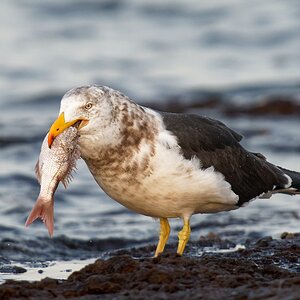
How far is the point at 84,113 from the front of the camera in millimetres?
7402

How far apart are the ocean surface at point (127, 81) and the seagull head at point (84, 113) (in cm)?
170

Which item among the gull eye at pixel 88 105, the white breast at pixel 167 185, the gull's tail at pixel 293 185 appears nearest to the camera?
the gull eye at pixel 88 105

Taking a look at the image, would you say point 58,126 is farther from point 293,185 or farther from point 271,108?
point 271,108

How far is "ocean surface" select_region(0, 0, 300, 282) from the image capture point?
1091 cm

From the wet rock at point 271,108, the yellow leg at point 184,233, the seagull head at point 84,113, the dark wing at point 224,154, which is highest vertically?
the wet rock at point 271,108

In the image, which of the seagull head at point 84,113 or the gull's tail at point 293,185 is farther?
the gull's tail at point 293,185

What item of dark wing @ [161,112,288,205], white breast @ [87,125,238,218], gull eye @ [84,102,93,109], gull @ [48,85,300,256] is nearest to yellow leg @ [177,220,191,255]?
gull @ [48,85,300,256]

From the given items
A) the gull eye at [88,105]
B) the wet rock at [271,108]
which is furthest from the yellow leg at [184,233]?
the wet rock at [271,108]

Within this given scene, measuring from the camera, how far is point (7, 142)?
1566 centimetres

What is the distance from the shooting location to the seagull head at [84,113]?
24.0ft

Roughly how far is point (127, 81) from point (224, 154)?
38.3ft

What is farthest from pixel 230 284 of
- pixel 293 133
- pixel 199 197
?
pixel 293 133

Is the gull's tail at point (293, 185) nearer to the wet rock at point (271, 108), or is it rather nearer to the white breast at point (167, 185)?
the white breast at point (167, 185)

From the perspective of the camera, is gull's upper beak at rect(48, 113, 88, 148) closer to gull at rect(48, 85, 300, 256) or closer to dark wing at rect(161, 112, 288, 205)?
gull at rect(48, 85, 300, 256)
